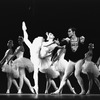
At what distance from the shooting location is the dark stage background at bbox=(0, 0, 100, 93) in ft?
41.3

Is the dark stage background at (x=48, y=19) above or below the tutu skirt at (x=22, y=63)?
above

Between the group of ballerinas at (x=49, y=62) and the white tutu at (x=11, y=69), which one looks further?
the white tutu at (x=11, y=69)

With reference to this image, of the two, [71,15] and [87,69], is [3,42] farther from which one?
[87,69]

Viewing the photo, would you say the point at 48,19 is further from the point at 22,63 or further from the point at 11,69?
the point at 11,69

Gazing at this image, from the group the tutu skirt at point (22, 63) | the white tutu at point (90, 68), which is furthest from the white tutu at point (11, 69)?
the white tutu at point (90, 68)

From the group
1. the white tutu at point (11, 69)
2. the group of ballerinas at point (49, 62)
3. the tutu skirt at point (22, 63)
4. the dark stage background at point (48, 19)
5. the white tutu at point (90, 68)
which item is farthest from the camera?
the dark stage background at point (48, 19)

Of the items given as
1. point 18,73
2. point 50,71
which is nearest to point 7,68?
point 18,73

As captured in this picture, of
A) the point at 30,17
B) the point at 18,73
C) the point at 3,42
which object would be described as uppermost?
the point at 30,17

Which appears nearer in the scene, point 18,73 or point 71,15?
point 18,73

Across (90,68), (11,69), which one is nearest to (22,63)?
(11,69)

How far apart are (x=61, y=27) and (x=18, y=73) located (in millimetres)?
2190

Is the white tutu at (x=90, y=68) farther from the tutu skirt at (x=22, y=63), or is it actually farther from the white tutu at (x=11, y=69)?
the white tutu at (x=11, y=69)

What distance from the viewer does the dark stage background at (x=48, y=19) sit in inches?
495

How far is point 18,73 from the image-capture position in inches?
457
